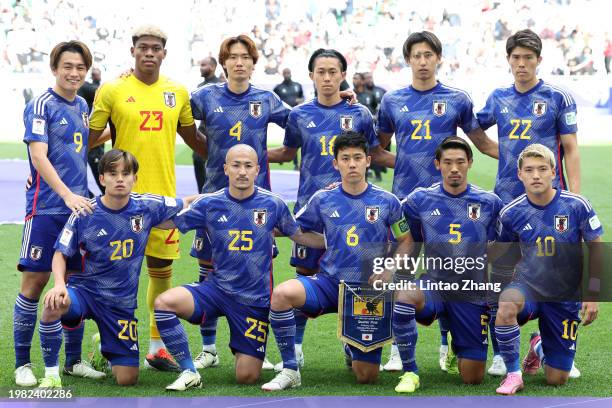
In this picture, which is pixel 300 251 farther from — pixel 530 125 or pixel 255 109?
pixel 530 125

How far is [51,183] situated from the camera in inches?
226

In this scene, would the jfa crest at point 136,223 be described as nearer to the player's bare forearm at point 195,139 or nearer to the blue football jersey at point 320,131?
the player's bare forearm at point 195,139

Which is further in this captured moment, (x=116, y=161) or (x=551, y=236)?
(x=551, y=236)

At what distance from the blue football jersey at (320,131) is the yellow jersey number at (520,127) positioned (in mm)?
913

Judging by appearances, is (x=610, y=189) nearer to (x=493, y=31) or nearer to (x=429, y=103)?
(x=429, y=103)

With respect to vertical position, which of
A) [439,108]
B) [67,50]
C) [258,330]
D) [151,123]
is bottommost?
[258,330]

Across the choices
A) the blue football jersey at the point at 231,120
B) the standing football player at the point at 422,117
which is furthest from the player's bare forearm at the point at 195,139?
the standing football player at the point at 422,117

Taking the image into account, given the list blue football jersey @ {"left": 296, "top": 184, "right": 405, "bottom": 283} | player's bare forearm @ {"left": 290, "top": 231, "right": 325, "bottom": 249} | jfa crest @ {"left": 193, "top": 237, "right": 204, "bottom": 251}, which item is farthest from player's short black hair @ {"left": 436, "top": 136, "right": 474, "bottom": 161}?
jfa crest @ {"left": 193, "top": 237, "right": 204, "bottom": 251}

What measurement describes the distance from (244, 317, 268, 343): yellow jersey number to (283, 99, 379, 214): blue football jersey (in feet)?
2.85

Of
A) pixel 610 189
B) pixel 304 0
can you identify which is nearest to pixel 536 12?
pixel 304 0

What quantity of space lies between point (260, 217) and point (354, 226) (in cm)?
55

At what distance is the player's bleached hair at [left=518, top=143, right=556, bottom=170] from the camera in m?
5.68

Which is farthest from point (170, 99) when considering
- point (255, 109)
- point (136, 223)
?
point (136, 223)

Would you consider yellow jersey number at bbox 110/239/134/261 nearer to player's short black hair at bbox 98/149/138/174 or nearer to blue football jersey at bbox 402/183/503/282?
player's short black hair at bbox 98/149/138/174
